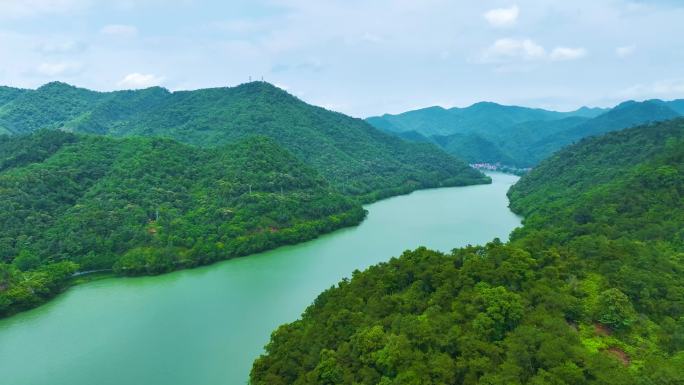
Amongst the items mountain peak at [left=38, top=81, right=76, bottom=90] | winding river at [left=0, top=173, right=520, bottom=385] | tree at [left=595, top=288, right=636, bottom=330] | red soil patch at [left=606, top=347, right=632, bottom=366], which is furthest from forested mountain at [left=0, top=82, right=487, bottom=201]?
red soil patch at [left=606, top=347, right=632, bottom=366]

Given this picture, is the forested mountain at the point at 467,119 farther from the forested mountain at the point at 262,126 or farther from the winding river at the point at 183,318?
the winding river at the point at 183,318

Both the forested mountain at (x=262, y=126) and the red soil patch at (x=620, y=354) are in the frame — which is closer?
the red soil patch at (x=620, y=354)

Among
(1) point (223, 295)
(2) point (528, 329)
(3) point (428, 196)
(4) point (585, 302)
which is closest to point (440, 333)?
(2) point (528, 329)

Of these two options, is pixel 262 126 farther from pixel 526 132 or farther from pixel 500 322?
pixel 526 132

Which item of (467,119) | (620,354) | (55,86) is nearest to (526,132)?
(467,119)

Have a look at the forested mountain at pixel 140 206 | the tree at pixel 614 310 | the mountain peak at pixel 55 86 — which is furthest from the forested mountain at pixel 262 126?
the tree at pixel 614 310

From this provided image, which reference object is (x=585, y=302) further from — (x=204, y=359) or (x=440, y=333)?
(x=204, y=359)

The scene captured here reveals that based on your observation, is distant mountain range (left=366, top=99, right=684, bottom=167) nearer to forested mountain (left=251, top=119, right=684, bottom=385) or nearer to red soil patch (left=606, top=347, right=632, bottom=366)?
forested mountain (left=251, top=119, right=684, bottom=385)
